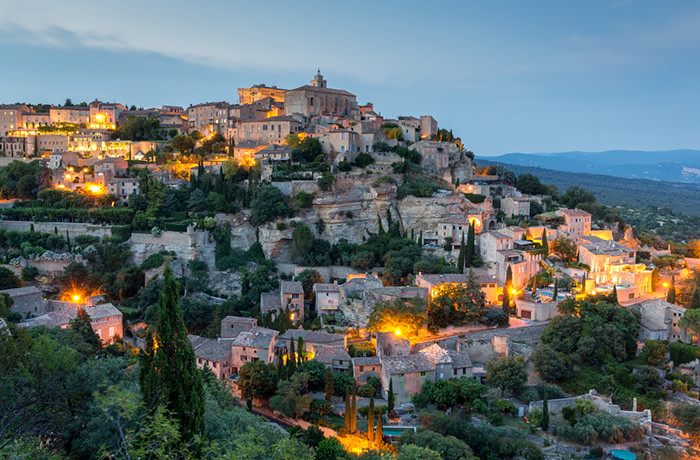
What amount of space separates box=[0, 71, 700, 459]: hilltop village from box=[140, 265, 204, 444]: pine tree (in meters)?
0.06

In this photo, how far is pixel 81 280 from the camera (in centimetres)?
3897


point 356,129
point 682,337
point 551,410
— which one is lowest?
point 551,410

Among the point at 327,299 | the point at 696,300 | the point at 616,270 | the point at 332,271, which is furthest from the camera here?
the point at 332,271

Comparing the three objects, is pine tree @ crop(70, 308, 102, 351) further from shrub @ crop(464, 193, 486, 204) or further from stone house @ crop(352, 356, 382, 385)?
shrub @ crop(464, 193, 486, 204)

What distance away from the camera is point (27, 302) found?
34.0 metres

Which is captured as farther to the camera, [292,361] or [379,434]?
[292,361]

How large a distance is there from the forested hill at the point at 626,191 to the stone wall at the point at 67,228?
70825mm

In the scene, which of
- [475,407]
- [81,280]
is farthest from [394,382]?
[81,280]

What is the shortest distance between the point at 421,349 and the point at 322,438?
31.7 ft

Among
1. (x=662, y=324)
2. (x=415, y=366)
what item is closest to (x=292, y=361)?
(x=415, y=366)

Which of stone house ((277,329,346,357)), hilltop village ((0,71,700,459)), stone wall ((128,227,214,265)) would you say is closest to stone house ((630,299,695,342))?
hilltop village ((0,71,700,459))

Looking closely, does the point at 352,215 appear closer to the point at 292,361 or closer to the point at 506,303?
the point at 506,303

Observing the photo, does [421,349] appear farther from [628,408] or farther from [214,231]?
[214,231]

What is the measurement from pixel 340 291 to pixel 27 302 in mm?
18788
